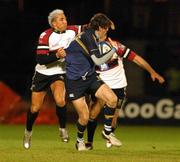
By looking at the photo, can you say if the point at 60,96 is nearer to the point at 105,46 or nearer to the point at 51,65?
the point at 51,65

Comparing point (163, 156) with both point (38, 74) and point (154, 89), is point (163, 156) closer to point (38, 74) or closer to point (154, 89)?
point (38, 74)

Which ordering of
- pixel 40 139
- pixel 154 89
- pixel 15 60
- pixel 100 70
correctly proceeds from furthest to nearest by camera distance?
1. pixel 15 60
2. pixel 154 89
3. pixel 40 139
4. pixel 100 70

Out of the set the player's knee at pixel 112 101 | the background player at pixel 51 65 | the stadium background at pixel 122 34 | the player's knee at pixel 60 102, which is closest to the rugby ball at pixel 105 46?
the background player at pixel 51 65

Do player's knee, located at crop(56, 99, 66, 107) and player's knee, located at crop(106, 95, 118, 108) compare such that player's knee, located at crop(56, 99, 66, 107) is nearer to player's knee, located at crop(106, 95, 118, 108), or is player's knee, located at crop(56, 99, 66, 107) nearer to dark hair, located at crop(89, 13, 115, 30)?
player's knee, located at crop(106, 95, 118, 108)

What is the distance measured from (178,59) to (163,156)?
12.5 meters

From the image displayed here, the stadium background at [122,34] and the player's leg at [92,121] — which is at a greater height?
the player's leg at [92,121]

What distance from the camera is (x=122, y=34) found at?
1000 inches

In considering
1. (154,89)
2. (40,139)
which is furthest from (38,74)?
(154,89)

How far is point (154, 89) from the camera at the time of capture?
23578 millimetres

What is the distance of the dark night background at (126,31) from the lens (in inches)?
952

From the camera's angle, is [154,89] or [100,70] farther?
[154,89]

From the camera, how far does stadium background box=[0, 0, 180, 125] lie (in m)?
23.7

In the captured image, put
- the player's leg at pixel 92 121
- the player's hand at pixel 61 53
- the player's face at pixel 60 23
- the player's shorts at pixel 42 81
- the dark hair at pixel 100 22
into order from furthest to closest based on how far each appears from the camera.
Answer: the player's shorts at pixel 42 81 < the player's face at pixel 60 23 < the player's leg at pixel 92 121 < the player's hand at pixel 61 53 < the dark hair at pixel 100 22

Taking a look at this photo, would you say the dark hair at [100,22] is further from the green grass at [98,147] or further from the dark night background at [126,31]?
A: the dark night background at [126,31]
